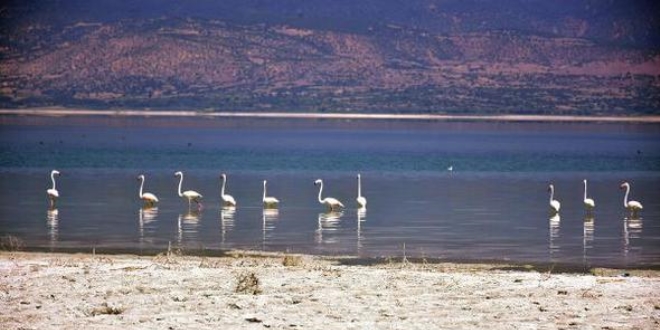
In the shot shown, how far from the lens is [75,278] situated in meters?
14.2

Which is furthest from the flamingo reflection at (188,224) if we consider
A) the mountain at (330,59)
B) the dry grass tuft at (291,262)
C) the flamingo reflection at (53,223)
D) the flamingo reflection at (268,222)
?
the mountain at (330,59)

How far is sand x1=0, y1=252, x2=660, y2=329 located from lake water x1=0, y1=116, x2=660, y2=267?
4.51 m

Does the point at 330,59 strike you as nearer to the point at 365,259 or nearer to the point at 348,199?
the point at 348,199

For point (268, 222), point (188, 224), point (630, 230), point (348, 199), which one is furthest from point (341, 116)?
point (630, 230)

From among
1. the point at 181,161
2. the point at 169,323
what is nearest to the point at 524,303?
the point at 169,323

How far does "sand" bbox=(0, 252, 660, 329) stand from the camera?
465 inches

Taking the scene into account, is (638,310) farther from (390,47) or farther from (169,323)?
(390,47)

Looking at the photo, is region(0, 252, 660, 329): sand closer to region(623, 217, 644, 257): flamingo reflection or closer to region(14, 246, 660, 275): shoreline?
region(14, 246, 660, 275): shoreline

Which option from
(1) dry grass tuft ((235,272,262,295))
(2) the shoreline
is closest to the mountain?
(2) the shoreline

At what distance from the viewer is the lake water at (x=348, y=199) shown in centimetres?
2127

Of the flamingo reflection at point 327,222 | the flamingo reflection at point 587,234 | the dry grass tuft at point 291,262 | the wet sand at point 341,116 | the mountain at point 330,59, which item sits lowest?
the flamingo reflection at point 587,234

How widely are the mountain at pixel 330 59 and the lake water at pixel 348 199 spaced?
151 feet

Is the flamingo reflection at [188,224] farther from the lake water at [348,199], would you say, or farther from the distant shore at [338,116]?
the distant shore at [338,116]

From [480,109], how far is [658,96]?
14974 mm
